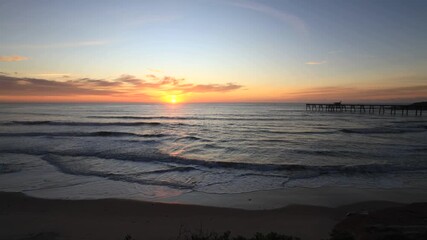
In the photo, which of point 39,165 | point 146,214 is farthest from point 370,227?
point 39,165

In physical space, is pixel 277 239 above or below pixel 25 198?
above

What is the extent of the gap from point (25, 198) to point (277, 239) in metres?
7.84

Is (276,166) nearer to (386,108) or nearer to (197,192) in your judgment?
(197,192)

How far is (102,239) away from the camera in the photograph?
5.53m

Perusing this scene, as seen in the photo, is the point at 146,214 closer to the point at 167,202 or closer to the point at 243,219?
the point at 167,202

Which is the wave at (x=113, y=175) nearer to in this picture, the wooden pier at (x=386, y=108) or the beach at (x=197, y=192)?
the beach at (x=197, y=192)

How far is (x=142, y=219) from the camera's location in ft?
21.7

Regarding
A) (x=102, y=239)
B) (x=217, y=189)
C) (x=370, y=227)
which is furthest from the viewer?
(x=217, y=189)

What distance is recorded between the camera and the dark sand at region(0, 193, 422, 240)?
5859 millimetres

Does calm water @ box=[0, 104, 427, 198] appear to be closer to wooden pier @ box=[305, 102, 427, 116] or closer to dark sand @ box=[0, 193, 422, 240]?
dark sand @ box=[0, 193, 422, 240]

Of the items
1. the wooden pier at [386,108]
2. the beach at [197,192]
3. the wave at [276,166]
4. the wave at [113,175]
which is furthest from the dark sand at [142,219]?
the wooden pier at [386,108]

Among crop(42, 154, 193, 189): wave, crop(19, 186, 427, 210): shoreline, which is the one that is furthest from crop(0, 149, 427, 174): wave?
crop(19, 186, 427, 210): shoreline

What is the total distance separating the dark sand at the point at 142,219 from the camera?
5859 millimetres

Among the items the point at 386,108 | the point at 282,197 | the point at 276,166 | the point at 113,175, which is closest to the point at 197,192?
the point at 282,197
